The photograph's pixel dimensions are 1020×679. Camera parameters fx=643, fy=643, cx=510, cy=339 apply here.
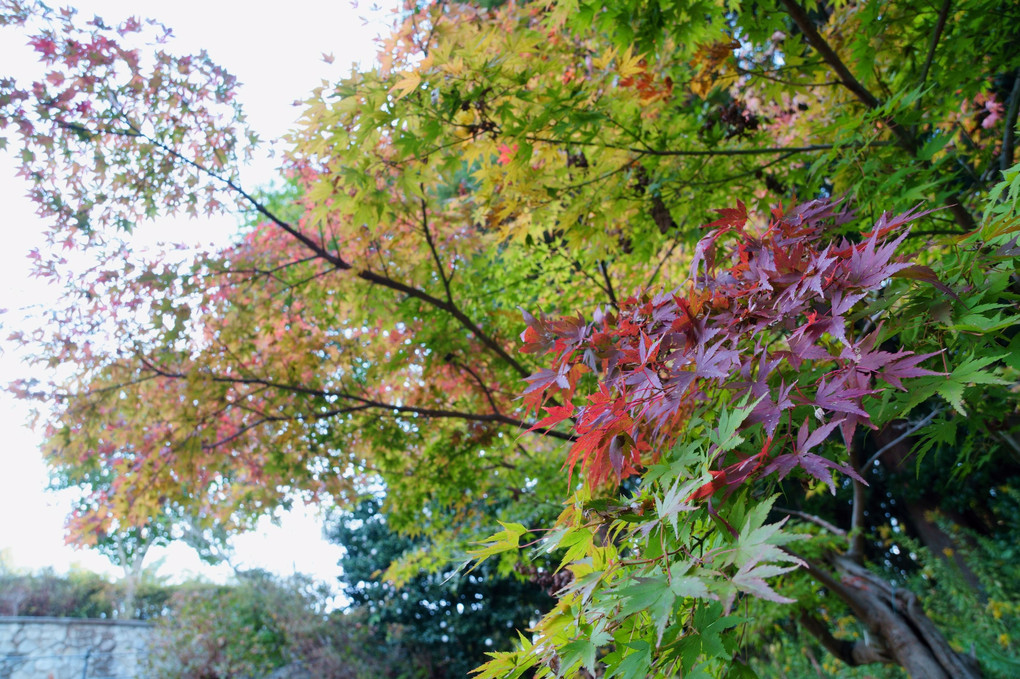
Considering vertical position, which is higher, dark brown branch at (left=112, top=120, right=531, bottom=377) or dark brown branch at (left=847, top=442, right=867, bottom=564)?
dark brown branch at (left=112, top=120, right=531, bottom=377)

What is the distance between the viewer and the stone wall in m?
9.12

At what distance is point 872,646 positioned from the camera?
3.53 meters

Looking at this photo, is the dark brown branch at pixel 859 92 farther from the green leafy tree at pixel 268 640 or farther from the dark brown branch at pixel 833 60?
the green leafy tree at pixel 268 640

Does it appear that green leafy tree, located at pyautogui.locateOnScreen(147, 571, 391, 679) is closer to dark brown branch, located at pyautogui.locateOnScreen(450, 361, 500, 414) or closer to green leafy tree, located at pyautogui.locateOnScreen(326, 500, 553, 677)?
green leafy tree, located at pyautogui.locateOnScreen(326, 500, 553, 677)

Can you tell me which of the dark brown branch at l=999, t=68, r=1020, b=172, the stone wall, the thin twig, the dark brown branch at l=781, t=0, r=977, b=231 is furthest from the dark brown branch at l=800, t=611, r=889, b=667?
the stone wall

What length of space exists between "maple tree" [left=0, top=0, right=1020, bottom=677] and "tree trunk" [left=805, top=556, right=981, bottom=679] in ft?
0.05

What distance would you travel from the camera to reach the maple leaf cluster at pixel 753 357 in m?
0.92

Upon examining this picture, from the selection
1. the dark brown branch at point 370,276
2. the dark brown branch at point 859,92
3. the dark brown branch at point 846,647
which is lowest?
the dark brown branch at point 846,647

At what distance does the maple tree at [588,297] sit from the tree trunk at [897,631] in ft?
0.05

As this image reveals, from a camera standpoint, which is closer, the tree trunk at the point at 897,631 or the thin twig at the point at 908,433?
the thin twig at the point at 908,433

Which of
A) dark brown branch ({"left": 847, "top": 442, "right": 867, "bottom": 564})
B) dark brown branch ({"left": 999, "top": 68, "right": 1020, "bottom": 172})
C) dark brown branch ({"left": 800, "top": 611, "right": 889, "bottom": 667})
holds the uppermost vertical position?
dark brown branch ({"left": 999, "top": 68, "right": 1020, "bottom": 172})

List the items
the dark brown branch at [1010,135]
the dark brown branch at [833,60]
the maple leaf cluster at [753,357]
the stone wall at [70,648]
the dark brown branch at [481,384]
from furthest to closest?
the stone wall at [70,648], the dark brown branch at [481,384], the dark brown branch at [833,60], the dark brown branch at [1010,135], the maple leaf cluster at [753,357]

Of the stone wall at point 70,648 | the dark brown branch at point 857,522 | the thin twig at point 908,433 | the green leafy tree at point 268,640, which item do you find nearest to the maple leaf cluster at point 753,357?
the thin twig at point 908,433

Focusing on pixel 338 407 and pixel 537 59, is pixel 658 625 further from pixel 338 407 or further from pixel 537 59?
pixel 338 407
